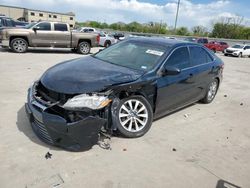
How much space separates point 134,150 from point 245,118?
10.2ft

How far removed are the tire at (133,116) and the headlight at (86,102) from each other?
360mm

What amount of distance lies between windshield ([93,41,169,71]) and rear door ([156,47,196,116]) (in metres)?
0.25

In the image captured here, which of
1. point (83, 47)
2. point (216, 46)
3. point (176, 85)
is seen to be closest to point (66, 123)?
point (176, 85)

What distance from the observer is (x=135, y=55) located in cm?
457

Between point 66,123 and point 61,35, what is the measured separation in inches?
454

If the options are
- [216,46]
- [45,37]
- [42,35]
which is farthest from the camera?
[216,46]

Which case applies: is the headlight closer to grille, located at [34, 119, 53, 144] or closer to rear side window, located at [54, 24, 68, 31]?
grille, located at [34, 119, 53, 144]

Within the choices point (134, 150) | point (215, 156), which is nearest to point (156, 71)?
point (134, 150)

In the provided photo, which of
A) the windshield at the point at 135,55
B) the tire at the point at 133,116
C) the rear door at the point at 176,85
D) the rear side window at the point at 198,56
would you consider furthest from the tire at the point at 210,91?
the tire at the point at 133,116

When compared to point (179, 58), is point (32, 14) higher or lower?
higher

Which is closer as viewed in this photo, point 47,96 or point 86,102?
point 86,102

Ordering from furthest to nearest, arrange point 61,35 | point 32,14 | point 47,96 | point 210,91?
point 32,14
point 61,35
point 210,91
point 47,96

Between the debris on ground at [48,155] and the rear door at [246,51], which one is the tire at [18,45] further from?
the rear door at [246,51]

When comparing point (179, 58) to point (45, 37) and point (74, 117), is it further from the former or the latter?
point (45, 37)
